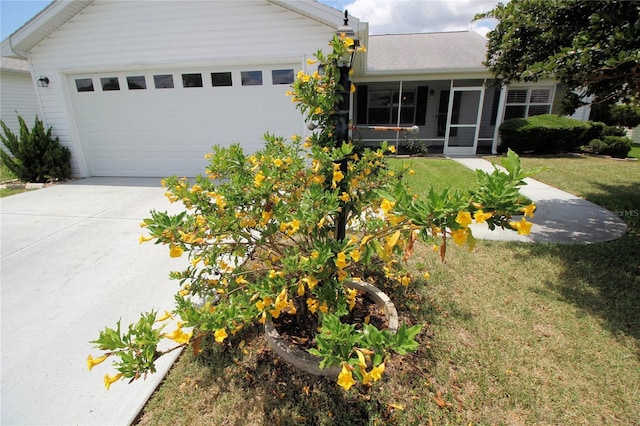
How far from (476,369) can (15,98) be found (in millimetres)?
17904

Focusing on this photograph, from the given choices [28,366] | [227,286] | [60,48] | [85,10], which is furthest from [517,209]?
[60,48]

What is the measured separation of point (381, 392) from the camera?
2.06 m

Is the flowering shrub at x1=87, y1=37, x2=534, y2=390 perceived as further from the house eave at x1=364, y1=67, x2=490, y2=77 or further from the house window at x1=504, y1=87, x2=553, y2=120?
the house window at x1=504, y1=87, x2=553, y2=120

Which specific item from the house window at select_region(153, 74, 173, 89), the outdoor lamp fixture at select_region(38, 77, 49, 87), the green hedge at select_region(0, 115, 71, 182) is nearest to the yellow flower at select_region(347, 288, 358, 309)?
the house window at select_region(153, 74, 173, 89)

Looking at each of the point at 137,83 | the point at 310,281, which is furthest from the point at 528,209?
the point at 137,83

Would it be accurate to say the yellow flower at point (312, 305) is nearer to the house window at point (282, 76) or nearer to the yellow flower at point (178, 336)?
the yellow flower at point (178, 336)

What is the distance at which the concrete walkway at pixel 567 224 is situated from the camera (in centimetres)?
436

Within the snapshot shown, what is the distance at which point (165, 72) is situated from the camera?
296 inches

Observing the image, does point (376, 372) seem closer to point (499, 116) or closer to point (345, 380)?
point (345, 380)

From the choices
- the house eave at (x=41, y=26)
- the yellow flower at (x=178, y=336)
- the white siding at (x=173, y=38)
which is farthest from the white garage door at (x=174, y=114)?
the yellow flower at (x=178, y=336)

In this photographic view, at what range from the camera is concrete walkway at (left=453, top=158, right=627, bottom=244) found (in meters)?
4.36

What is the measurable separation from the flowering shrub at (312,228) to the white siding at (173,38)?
17.4 feet

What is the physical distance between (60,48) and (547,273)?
415 inches

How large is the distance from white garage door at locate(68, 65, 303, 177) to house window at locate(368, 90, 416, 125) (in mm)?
7327
